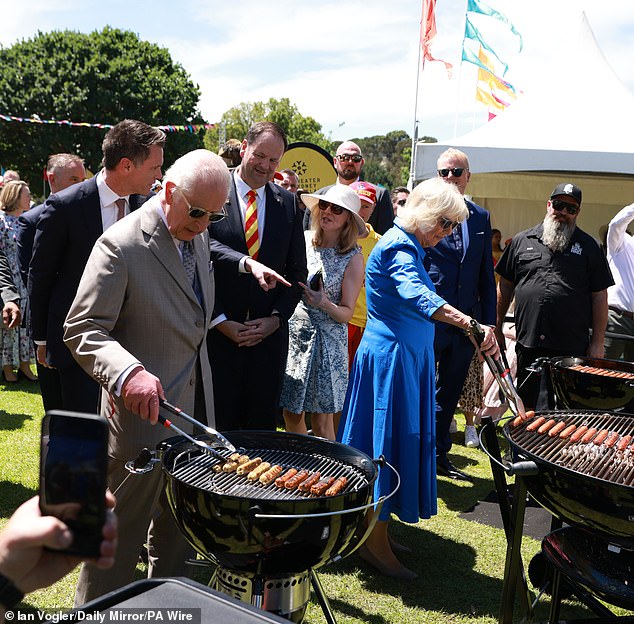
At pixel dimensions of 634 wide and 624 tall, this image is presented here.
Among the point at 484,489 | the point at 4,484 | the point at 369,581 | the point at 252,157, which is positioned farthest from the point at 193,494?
the point at 484,489

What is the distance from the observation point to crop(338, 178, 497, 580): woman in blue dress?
12.0 ft

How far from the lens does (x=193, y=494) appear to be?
2207mm

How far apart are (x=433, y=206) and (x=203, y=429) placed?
185 centimetres

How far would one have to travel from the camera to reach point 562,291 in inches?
208

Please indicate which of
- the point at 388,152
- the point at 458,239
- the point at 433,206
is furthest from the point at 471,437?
the point at 388,152

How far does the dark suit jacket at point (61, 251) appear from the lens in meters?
3.68

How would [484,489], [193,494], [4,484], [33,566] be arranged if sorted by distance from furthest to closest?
1. [484,489]
2. [4,484]
3. [193,494]
4. [33,566]

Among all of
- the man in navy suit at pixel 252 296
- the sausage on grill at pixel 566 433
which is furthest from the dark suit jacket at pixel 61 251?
the sausage on grill at pixel 566 433

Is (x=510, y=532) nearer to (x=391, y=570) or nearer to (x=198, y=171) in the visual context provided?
(x=391, y=570)

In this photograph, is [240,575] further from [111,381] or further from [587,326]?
[587,326]

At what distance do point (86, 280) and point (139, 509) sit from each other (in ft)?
3.11

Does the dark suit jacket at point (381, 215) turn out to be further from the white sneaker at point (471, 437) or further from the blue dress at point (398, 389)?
the blue dress at point (398, 389)

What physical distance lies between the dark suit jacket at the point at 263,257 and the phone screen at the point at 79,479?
2.69 metres

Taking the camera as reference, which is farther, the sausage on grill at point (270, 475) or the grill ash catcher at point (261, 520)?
the sausage on grill at point (270, 475)
